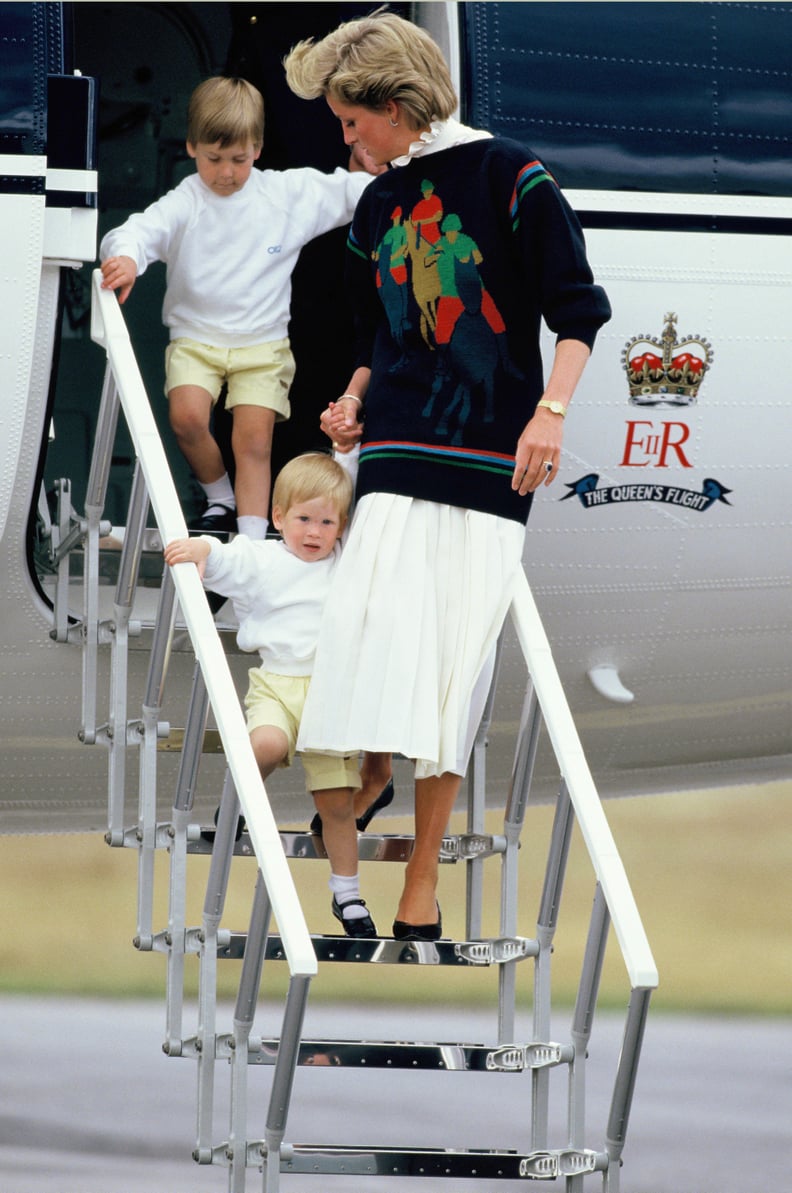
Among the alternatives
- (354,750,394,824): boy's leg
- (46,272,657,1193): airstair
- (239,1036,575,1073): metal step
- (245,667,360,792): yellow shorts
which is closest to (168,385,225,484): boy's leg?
(46,272,657,1193): airstair

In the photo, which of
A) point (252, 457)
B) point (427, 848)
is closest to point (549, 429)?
point (427, 848)

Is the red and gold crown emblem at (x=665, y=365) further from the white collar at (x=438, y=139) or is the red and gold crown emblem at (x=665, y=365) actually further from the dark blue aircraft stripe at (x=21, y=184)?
the dark blue aircraft stripe at (x=21, y=184)

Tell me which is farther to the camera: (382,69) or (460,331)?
(460,331)

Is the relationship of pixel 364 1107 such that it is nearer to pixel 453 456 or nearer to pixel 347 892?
pixel 347 892

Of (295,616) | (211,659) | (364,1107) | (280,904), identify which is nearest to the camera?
(280,904)

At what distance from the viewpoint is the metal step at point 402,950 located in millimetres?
3961

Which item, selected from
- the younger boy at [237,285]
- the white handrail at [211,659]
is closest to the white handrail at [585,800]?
the white handrail at [211,659]

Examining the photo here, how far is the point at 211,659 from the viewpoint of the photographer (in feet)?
12.7

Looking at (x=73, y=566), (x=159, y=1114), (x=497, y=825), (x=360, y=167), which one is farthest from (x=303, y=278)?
(x=497, y=825)

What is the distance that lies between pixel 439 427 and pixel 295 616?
0.53 meters

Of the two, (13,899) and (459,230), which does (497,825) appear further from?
(459,230)

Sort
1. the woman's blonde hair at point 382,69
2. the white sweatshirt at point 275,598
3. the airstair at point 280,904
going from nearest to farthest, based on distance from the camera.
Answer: the airstair at point 280,904
the woman's blonde hair at point 382,69
the white sweatshirt at point 275,598

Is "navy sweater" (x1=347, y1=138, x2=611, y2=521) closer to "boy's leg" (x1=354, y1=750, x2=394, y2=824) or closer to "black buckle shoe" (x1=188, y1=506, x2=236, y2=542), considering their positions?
"boy's leg" (x1=354, y1=750, x2=394, y2=824)

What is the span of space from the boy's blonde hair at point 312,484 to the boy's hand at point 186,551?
0.26 m
